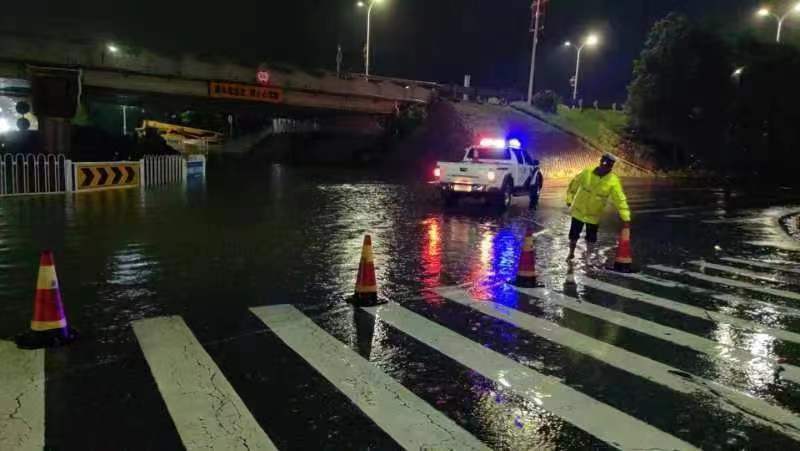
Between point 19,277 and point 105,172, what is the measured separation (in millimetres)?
14654

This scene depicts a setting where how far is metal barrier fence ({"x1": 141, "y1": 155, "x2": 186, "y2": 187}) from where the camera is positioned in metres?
24.5

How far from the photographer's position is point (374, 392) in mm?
4973

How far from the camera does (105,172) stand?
22.2m

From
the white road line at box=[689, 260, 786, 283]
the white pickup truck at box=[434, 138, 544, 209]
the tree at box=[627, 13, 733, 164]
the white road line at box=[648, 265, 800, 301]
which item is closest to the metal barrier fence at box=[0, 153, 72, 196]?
the white pickup truck at box=[434, 138, 544, 209]

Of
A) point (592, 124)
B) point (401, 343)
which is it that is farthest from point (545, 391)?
point (592, 124)

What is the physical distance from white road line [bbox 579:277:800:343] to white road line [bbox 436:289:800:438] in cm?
194

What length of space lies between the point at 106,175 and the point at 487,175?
13.2 m

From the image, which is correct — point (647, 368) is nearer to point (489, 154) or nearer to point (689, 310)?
point (689, 310)

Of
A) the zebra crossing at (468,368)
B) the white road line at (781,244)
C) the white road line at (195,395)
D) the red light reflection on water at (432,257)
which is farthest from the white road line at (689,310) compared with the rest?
the white road line at (781,244)

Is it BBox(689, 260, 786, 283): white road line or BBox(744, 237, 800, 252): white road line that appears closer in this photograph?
BBox(689, 260, 786, 283): white road line

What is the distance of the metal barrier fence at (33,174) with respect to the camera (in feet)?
63.4

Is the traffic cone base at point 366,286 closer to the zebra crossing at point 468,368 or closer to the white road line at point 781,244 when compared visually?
the zebra crossing at point 468,368

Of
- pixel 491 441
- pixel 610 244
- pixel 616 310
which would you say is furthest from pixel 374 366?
pixel 610 244

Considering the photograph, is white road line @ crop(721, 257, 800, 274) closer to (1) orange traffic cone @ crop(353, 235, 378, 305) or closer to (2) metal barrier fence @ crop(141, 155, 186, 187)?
(1) orange traffic cone @ crop(353, 235, 378, 305)
